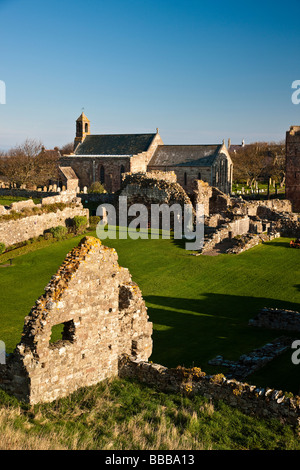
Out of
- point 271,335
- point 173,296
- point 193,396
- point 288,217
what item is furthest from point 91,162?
point 193,396

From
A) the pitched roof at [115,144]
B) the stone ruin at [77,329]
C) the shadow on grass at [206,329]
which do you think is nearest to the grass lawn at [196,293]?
the shadow on grass at [206,329]

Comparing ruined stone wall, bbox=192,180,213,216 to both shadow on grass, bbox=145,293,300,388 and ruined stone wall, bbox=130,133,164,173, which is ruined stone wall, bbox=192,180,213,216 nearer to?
shadow on grass, bbox=145,293,300,388

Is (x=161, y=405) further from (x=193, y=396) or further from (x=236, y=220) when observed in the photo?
(x=236, y=220)

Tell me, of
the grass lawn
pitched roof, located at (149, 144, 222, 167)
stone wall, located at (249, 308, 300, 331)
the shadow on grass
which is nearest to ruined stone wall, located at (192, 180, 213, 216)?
the grass lawn

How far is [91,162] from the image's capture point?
221ft

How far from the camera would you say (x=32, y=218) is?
3000 centimetres

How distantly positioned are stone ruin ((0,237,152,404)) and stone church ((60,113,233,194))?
47.9 metres

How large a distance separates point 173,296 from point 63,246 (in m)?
9.76

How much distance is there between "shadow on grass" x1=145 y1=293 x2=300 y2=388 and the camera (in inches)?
571

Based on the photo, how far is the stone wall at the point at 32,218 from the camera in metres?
28.5

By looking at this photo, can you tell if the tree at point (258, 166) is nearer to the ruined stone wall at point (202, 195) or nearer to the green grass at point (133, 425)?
the ruined stone wall at point (202, 195)

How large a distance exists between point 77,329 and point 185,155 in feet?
176

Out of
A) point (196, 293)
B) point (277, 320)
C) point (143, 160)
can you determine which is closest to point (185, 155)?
point (143, 160)
